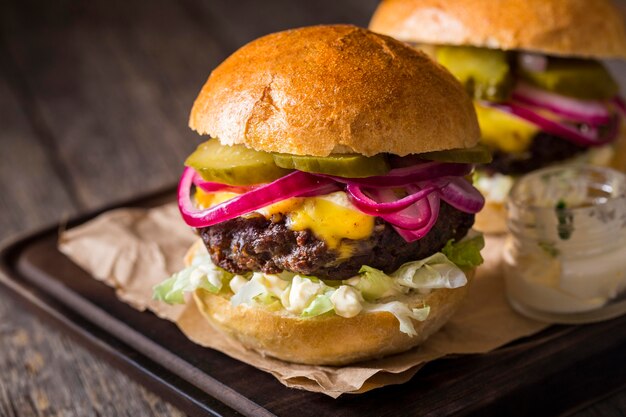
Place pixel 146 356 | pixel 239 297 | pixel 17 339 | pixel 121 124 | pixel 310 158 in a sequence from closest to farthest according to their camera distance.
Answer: pixel 310 158, pixel 239 297, pixel 146 356, pixel 17 339, pixel 121 124

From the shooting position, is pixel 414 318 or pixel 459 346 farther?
pixel 459 346

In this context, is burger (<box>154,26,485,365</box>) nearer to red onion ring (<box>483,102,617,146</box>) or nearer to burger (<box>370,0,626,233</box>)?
burger (<box>370,0,626,233</box>)

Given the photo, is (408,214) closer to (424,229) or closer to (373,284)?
(424,229)

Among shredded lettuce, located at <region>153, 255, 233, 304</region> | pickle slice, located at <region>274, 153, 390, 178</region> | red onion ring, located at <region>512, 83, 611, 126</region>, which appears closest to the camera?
pickle slice, located at <region>274, 153, 390, 178</region>

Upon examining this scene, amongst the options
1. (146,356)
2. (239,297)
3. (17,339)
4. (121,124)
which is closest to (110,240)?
(17,339)

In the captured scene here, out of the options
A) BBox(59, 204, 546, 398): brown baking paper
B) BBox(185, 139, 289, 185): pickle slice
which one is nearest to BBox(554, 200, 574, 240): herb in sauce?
BBox(59, 204, 546, 398): brown baking paper

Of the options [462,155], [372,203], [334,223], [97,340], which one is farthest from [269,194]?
[97,340]

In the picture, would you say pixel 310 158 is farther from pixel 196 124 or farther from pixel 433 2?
pixel 433 2
